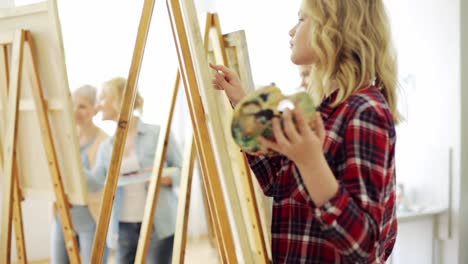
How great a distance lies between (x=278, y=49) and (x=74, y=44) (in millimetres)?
1650

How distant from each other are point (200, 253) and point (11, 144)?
2.83 metres

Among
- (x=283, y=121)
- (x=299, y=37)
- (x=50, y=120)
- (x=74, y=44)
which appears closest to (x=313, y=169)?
(x=283, y=121)

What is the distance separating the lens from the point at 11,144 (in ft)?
6.51

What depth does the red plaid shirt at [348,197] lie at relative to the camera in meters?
0.94

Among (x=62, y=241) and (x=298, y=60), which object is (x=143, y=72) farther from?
(x=298, y=60)

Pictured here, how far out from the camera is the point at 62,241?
2.58 m

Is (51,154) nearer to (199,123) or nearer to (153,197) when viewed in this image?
(153,197)

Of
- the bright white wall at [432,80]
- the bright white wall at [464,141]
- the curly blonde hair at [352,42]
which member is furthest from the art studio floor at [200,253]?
the curly blonde hair at [352,42]

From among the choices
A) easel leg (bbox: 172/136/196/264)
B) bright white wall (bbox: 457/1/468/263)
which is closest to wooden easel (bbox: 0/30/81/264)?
easel leg (bbox: 172/136/196/264)

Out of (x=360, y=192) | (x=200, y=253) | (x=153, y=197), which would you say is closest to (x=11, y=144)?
(x=153, y=197)

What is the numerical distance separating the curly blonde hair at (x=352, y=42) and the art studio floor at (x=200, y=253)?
11.3 feet

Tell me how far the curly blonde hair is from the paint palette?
7.2 inches

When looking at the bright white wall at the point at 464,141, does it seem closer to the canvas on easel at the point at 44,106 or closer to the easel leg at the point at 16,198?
the canvas on easel at the point at 44,106

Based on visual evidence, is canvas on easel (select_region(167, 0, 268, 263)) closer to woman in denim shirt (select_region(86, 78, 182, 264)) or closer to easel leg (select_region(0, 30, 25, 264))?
easel leg (select_region(0, 30, 25, 264))
